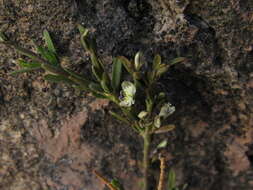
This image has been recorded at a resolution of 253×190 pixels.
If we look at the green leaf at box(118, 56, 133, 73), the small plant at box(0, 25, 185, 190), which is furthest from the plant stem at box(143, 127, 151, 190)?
the green leaf at box(118, 56, 133, 73)

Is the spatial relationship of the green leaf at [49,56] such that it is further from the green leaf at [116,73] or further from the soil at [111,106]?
the green leaf at [116,73]

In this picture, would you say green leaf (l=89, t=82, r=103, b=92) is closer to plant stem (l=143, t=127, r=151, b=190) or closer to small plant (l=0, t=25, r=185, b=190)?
small plant (l=0, t=25, r=185, b=190)

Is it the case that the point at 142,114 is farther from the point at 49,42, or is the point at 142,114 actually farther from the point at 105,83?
the point at 49,42

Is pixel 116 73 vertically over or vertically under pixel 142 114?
over

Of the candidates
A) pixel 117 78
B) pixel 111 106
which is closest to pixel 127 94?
pixel 117 78

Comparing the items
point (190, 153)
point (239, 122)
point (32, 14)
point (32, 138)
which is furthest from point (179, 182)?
point (32, 14)
